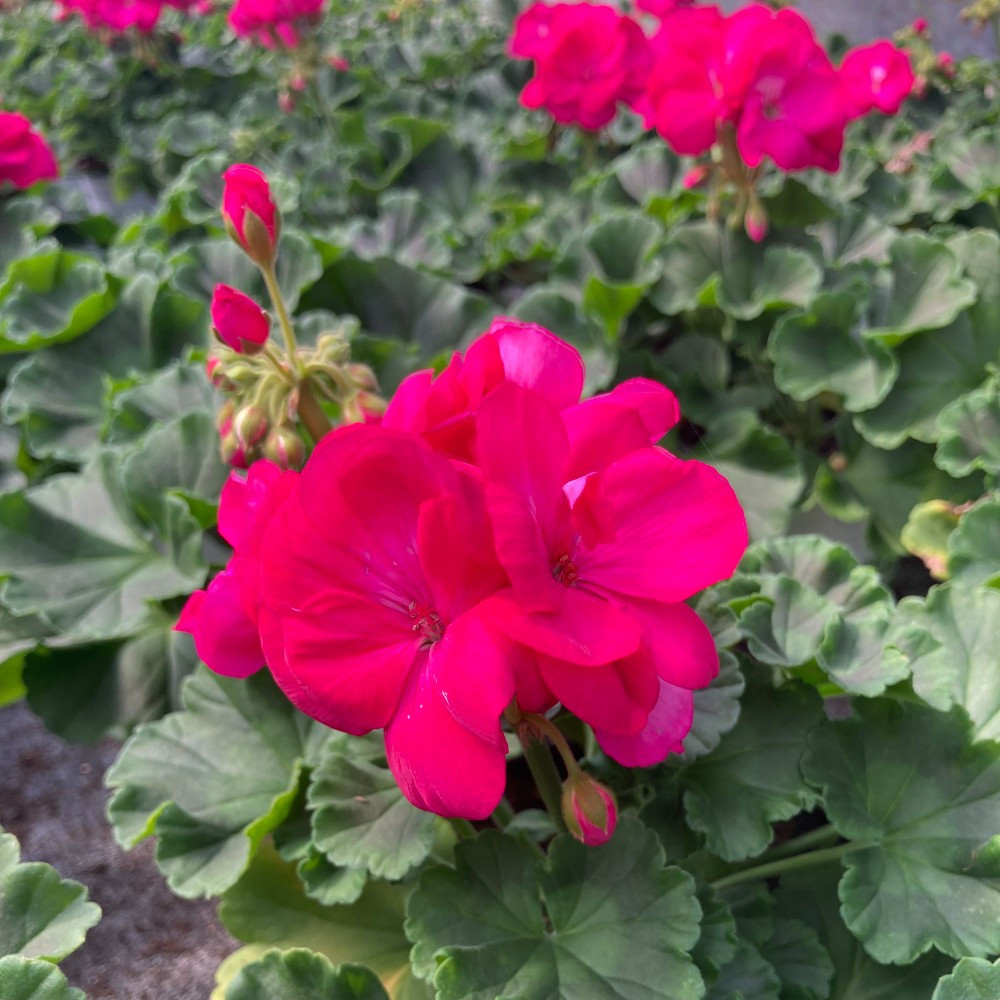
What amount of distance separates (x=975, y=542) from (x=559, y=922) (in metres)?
0.69

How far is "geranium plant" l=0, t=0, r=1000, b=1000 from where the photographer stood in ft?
1.89

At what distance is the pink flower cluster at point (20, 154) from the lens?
2.03 meters

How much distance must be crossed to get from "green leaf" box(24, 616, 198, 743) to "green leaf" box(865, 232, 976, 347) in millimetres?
1127

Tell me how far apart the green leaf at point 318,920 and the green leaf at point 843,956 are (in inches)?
16.4

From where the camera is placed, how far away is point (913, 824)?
0.90m

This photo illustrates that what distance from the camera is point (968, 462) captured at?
131 cm

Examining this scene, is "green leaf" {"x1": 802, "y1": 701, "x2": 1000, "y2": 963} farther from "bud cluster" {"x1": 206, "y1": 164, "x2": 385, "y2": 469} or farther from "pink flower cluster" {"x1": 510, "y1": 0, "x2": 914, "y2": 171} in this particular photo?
"pink flower cluster" {"x1": 510, "y1": 0, "x2": 914, "y2": 171}

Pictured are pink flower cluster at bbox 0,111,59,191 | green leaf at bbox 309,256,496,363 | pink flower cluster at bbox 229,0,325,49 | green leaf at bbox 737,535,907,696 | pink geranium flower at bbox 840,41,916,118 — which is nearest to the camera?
green leaf at bbox 737,535,907,696

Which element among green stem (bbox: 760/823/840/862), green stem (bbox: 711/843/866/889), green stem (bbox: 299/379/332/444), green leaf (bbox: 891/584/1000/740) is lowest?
green stem (bbox: 760/823/840/862)

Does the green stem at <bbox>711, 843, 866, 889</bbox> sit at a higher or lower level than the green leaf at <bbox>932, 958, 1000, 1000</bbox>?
lower

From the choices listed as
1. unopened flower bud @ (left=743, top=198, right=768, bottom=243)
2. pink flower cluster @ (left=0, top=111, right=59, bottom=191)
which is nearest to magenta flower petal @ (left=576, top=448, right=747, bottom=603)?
unopened flower bud @ (left=743, top=198, right=768, bottom=243)

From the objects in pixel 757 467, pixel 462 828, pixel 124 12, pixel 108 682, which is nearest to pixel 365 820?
pixel 462 828

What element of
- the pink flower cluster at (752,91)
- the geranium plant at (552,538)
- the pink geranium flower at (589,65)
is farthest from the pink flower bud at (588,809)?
the pink geranium flower at (589,65)

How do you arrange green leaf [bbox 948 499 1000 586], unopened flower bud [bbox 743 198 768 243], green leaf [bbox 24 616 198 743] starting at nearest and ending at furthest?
green leaf [bbox 948 499 1000 586] < green leaf [bbox 24 616 198 743] < unopened flower bud [bbox 743 198 768 243]
